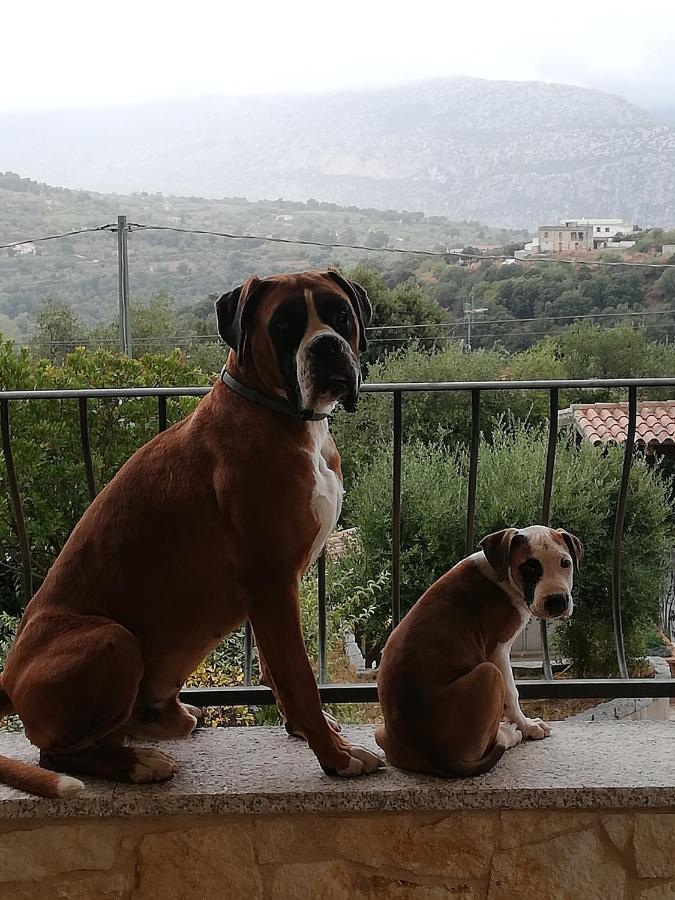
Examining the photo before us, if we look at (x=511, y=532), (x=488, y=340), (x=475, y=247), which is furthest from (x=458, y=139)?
(x=511, y=532)

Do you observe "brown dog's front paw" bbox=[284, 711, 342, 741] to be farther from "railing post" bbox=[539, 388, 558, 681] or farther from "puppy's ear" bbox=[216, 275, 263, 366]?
"puppy's ear" bbox=[216, 275, 263, 366]

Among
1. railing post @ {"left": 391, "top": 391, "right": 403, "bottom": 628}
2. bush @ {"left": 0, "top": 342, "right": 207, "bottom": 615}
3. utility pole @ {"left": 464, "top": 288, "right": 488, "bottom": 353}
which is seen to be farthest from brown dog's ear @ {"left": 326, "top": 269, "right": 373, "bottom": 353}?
utility pole @ {"left": 464, "top": 288, "right": 488, "bottom": 353}

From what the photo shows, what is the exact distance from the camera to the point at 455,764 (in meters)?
1.80

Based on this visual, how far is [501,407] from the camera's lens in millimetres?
13008

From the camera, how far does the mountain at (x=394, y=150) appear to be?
17616 mm

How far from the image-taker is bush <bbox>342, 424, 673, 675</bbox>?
30.9ft

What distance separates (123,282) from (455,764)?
13844 mm

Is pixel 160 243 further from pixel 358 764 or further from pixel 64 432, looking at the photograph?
pixel 358 764

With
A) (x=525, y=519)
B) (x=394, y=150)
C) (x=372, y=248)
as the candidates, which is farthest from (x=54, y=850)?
(x=394, y=150)

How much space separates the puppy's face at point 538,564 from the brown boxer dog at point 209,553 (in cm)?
Answer: 33

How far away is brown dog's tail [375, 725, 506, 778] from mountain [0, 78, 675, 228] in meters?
16.0

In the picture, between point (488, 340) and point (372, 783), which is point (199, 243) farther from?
point (372, 783)

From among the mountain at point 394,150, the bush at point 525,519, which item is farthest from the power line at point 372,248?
the bush at point 525,519

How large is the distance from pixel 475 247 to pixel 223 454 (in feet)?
49.8
